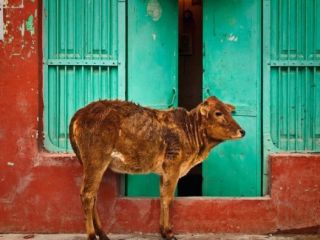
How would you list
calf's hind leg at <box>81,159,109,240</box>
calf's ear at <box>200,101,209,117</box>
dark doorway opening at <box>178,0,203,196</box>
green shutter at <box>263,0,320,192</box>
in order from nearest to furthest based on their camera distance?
1. calf's hind leg at <box>81,159,109,240</box>
2. calf's ear at <box>200,101,209,117</box>
3. green shutter at <box>263,0,320,192</box>
4. dark doorway opening at <box>178,0,203,196</box>

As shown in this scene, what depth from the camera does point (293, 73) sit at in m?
6.31

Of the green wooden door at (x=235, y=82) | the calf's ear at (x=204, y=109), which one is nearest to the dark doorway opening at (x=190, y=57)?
the green wooden door at (x=235, y=82)

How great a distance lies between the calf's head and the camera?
5609 mm

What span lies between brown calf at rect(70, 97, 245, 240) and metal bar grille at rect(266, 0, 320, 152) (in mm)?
938

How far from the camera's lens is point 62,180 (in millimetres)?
6066

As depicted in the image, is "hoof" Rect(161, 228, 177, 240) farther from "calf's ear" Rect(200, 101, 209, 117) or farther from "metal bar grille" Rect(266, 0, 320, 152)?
"metal bar grille" Rect(266, 0, 320, 152)

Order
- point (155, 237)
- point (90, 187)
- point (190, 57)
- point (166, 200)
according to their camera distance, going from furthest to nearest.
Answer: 1. point (190, 57)
2. point (155, 237)
3. point (166, 200)
4. point (90, 187)

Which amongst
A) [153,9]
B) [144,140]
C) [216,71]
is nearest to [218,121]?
[144,140]

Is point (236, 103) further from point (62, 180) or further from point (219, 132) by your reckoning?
point (62, 180)

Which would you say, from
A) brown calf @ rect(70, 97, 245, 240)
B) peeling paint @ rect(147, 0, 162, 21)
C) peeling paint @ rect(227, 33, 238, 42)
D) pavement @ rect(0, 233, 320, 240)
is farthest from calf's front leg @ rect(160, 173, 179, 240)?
peeling paint @ rect(147, 0, 162, 21)

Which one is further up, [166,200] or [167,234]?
[166,200]

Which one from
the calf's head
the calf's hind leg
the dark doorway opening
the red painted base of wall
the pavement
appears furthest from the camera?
the dark doorway opening

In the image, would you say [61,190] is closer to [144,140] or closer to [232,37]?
[144,140]

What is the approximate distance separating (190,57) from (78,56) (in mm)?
2787
